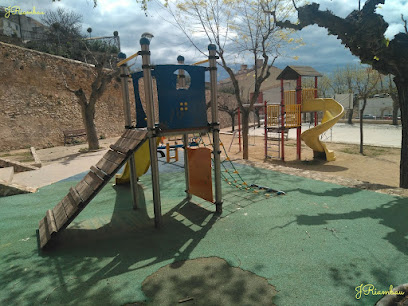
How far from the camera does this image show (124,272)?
122 inches

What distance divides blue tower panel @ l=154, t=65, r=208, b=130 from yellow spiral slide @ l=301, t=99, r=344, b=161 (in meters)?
8.43

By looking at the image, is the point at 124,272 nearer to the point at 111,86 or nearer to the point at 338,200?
the point at 338,200

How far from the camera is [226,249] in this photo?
3.53m

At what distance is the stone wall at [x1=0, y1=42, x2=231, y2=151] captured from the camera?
53.9 feet

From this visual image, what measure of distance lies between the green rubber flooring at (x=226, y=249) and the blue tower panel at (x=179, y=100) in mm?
1578

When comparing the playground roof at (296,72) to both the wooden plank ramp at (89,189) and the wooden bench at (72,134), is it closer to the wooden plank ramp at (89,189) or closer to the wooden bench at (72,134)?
the wooden plank ramp at (89,189)

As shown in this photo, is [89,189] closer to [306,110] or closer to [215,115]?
[215,115]

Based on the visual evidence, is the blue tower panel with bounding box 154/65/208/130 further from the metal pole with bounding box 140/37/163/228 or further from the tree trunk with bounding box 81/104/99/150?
the tree trunk with bounding box 81/104/99/150

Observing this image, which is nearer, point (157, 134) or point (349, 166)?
point (157, 134)

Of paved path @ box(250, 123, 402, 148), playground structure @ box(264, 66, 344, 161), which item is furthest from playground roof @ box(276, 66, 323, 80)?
paved path @ box(250, 123, 402, 148)

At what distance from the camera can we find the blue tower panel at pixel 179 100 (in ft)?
13.9

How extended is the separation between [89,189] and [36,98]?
56.1 feet

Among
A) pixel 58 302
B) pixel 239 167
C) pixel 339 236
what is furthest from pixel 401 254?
pixel 239 167

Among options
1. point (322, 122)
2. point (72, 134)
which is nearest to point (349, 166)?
point (322, 122)
